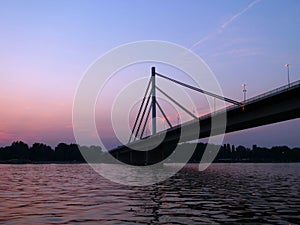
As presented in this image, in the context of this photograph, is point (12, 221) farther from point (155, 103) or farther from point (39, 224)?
point (155, 103)

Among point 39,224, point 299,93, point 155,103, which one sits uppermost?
point 155,103

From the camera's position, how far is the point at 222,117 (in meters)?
68.6

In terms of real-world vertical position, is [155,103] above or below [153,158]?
above

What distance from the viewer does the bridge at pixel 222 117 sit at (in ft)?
158

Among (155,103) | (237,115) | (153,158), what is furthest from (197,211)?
(153,158)

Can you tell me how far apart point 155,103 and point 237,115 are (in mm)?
45981

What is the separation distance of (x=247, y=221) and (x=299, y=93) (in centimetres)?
3211

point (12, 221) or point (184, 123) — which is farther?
point (184, 123)

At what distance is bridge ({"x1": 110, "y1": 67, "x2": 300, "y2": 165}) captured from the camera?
48.1m

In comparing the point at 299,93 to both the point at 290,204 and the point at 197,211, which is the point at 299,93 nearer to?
the point at 290,204

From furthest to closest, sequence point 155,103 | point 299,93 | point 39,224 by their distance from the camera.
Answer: point 155,103 → point 299,93 → point 39,224

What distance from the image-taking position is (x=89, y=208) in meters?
20.1

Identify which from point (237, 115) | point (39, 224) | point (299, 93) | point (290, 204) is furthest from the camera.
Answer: point (237, 115)

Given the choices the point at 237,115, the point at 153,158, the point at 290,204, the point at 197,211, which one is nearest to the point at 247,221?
the point at 197,211
